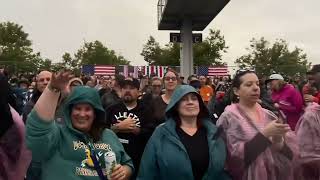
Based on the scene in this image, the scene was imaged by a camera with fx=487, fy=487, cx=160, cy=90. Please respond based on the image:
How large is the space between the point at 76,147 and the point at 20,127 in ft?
1.50

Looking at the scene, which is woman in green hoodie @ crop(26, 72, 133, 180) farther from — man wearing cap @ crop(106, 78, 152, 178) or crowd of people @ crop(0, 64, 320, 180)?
man wearing cap @ crop(106, 78, 152, 178)

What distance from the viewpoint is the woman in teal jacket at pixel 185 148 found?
4172mm

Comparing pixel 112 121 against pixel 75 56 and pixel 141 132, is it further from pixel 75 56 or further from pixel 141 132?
pixel 75 56

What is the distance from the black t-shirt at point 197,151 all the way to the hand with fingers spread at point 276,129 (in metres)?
0.54

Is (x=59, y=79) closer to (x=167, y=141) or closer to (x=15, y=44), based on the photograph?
(x=167, y=141)

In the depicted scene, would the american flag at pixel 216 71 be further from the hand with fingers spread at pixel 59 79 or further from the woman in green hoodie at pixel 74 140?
the hand with fingers spread at pixel 59 79

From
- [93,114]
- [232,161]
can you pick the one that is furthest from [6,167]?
[232,161]

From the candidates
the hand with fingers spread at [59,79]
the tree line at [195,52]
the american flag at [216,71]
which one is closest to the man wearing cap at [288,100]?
the hand with fingers spread at [59,79]

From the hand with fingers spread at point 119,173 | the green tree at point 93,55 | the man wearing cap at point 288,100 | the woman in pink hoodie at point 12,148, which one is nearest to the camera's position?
the woman in pink hoodie at point 12,148

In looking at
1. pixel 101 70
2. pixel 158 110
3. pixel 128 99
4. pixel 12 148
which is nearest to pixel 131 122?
pixel 128 99

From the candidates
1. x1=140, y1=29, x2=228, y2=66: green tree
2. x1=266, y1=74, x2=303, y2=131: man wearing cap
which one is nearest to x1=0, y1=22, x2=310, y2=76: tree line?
x1=140, y1=29, x2=228, y2=66: green tree

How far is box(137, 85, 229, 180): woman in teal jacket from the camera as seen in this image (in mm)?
4172

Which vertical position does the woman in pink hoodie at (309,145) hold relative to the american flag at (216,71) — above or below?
below

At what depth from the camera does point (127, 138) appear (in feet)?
19.4
